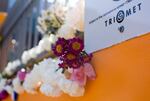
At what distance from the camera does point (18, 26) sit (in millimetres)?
4461

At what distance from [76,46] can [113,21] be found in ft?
0.80

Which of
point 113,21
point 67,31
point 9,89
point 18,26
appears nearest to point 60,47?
point 113,21

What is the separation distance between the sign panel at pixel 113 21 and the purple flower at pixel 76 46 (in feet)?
0.24

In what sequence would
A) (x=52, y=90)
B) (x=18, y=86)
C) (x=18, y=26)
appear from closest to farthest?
(x=52, y=90)
(x=18, y=86)
(x=18, y=26)

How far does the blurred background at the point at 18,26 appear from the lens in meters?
3.39

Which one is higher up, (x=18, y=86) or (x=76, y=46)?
(x=76, y=46)

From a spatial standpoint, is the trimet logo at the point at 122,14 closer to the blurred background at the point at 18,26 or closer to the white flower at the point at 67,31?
the white flower at the point at 67,31

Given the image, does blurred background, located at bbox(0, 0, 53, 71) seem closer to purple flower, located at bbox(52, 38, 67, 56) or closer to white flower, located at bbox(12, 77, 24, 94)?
white flower, located at bbox(12, 77, 24, 94)

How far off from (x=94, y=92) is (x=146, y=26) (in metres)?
0.53

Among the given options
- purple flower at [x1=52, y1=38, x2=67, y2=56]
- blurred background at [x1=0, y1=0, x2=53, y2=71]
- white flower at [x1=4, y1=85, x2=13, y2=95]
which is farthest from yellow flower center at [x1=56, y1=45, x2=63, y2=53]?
white flower at [x1=4, y1=85, x2=13, y2=95]

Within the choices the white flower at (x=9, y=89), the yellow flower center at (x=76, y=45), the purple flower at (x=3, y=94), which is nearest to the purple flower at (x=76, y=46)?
the yellow flower center at (x=76, y=45)

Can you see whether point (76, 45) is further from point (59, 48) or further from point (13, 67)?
point (13, 67)

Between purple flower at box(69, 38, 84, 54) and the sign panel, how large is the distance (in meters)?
0.07

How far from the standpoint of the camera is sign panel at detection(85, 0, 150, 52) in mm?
1340
